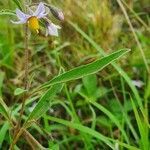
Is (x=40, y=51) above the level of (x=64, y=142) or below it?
above

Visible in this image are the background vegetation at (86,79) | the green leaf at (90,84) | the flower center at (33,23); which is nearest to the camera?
the flower center at (33,23)

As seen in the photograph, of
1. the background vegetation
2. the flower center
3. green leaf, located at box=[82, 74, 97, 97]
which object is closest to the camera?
the flower center

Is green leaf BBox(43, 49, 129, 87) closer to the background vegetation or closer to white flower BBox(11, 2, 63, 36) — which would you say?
white flower BBox(11, 2, 63, 36)

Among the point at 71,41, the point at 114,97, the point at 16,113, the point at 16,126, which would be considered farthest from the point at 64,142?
the point at 71,41

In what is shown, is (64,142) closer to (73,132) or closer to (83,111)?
(73,132)

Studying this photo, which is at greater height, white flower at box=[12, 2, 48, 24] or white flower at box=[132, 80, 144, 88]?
white flower at box=[12, 2, 48, 24]

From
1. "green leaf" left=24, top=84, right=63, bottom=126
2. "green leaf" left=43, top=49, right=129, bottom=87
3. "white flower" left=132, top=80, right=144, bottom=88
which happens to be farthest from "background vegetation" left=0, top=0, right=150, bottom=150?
"green leaf" left=43, top=49, right=129, bottom=87

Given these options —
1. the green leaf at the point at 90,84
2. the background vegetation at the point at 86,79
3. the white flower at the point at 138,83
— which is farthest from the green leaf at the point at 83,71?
the white flower at the point at 138,83

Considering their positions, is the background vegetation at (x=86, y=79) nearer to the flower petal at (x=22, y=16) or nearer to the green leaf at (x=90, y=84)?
the green leaf at (x=90, y=84)

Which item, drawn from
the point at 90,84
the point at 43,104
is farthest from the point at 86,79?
the point at 43,104
